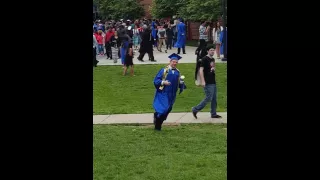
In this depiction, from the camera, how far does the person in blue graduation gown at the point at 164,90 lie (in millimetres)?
A: 11891

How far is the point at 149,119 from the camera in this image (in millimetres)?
13328

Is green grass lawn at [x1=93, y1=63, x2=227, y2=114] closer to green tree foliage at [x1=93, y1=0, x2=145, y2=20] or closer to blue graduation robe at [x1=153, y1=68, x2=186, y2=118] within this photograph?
blue graduation robe at [x1=153, y1=68, x2=186, y2=118]

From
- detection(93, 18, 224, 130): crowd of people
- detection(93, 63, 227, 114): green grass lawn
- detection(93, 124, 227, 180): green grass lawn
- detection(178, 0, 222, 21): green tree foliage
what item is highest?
detection(178, 0, 222, 21): green tree foliage

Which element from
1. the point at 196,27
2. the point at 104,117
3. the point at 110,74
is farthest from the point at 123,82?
the point at 196,27

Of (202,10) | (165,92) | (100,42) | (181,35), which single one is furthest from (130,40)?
(202,10)

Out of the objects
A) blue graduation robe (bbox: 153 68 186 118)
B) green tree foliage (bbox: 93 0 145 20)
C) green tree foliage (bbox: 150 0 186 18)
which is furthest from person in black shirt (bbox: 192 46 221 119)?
green tree foliage (bbox: 93 0 145 20)

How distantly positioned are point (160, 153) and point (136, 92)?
761 centimetres

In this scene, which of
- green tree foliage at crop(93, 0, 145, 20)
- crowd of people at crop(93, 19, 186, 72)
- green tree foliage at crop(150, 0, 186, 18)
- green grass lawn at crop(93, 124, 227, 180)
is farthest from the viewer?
green tree foliage at crop(93, 0, 145, 20)

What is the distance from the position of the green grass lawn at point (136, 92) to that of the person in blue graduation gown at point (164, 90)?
235cm

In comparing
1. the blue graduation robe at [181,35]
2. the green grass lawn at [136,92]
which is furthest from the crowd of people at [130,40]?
the green grass lawn at [136,92]

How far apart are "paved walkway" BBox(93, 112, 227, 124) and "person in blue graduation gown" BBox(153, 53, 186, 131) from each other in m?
1.09

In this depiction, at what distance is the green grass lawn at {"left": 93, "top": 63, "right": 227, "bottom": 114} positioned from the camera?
48.8ft
